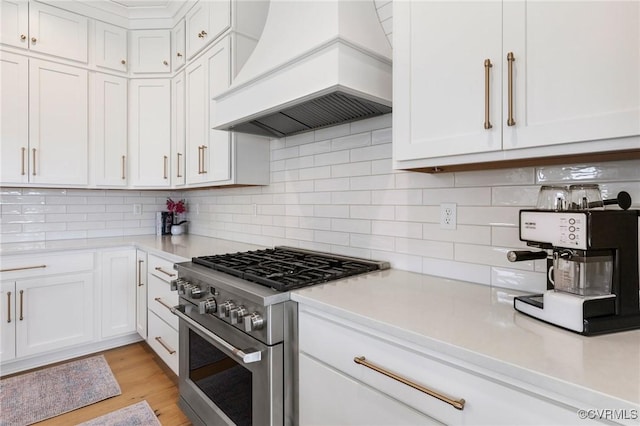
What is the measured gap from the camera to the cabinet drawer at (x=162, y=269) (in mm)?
2197

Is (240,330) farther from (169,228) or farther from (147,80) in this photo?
(147,80)

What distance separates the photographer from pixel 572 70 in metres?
0.87

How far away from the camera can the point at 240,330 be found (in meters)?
1.35

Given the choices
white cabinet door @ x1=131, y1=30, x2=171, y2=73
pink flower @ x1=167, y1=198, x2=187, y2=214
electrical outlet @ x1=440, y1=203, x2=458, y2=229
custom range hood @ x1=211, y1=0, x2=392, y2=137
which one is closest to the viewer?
custom range hood @ x1=211, y1=0, x2=392, y2=137

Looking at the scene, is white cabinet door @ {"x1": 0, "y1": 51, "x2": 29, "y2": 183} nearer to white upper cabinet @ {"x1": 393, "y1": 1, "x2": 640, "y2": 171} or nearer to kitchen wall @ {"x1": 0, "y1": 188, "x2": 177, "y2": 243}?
kitchen wall @ {"x1": 0, "y1": 188, "x2": 177, "y2": 243}

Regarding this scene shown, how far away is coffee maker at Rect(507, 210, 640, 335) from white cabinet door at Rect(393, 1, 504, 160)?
305mm

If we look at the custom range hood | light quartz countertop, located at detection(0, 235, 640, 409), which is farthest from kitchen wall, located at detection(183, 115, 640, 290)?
the custom range hood

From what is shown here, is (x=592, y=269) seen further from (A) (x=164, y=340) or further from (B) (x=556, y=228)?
(A) (x=164, y=340)

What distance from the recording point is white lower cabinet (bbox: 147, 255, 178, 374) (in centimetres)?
214

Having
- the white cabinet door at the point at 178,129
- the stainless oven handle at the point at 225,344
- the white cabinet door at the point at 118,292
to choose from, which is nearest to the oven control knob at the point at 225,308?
the stainless oven handle at the point at 225,344

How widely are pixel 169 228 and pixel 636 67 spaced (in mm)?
3484

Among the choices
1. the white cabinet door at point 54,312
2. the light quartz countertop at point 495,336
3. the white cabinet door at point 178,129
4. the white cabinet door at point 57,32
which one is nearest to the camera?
the light quartz countertop at point 495,336

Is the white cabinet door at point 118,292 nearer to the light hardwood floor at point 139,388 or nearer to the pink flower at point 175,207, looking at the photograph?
the light hardwood floor at point 139,388

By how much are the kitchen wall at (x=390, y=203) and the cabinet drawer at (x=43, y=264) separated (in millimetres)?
1274
